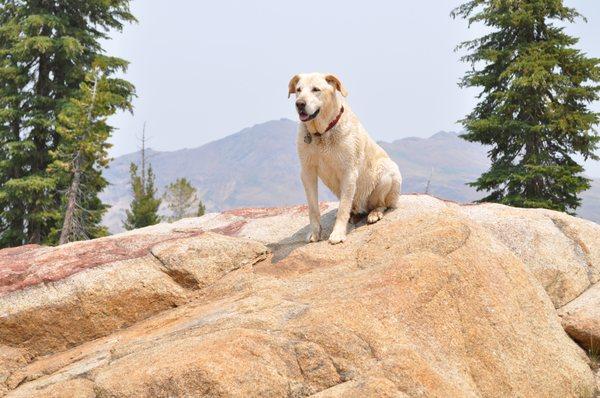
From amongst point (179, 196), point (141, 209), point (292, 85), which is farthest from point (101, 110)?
point (179, 196)

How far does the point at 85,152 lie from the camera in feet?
70.4

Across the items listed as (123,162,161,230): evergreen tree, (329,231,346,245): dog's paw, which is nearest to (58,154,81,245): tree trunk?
(123,162,161,230): evergreen tree

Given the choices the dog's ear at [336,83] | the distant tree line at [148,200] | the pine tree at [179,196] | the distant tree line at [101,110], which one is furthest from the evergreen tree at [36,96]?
the pine tree at [179,196]

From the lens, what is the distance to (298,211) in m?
9.13

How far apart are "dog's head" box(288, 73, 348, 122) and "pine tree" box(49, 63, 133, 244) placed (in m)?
16.3

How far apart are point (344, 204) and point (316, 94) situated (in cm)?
159

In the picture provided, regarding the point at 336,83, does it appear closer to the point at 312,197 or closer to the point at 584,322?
the point at 312,197

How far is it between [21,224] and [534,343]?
73.3ft

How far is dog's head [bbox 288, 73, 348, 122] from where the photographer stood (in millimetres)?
6387

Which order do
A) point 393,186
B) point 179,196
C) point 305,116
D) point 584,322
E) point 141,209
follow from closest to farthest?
1. point 305,116
2. point 584,322
3. point 393,186
4. point 141,209
5. point 179,196

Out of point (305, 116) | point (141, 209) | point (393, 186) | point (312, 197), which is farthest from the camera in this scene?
point (141, 209)

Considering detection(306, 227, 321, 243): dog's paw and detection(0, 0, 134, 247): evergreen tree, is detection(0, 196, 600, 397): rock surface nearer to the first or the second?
detection(306, 227, 321, 243): dog's paw

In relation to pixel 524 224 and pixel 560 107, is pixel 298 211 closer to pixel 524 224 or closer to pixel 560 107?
pixel 524 224

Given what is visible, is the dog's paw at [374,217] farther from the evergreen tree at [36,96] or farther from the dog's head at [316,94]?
the evergreen tree at [36,96]
